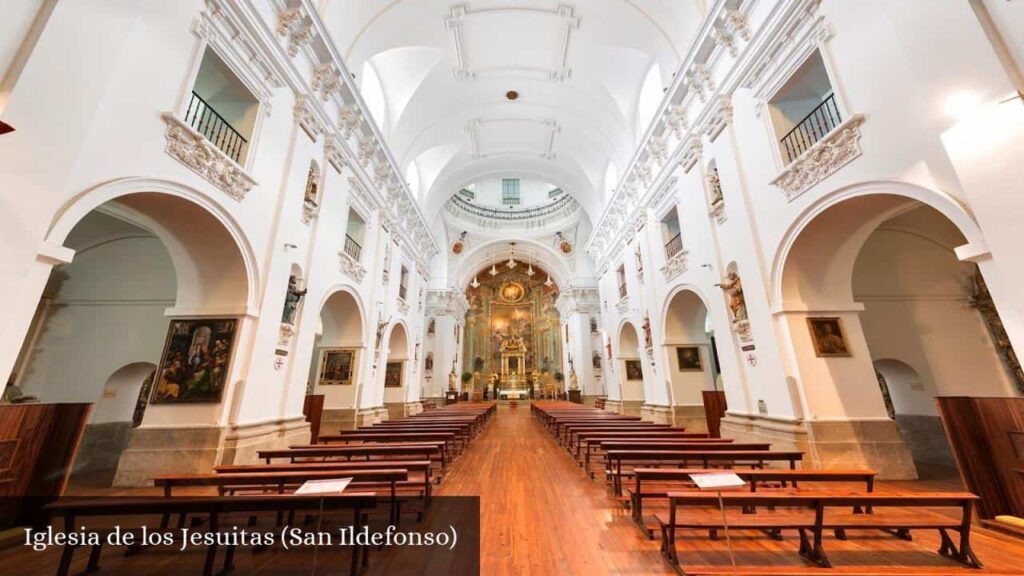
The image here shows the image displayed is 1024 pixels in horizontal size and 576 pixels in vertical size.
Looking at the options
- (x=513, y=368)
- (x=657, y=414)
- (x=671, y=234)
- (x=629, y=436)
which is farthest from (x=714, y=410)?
(x=513, y=368)

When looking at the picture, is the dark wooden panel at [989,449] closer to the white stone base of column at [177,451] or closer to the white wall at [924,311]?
the white wall at [924,311]

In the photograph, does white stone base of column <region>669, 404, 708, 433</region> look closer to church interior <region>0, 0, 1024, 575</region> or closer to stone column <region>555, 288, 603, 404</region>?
church interior <region>0, 0, 1024, 575</region>

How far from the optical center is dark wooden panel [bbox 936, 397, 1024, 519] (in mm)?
3135

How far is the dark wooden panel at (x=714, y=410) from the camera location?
714cm

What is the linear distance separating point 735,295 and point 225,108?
9.15 metres

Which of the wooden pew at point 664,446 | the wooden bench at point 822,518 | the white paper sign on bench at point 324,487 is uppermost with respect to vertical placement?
the white paper sign on bench at point 324,487

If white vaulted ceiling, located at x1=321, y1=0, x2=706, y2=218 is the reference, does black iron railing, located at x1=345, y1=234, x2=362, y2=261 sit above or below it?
below

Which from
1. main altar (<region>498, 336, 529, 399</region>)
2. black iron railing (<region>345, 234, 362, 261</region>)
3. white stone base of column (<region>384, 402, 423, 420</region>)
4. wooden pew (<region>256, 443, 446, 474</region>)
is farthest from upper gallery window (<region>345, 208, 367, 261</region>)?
main altar (<region>498, 336, 529, 399</region>)

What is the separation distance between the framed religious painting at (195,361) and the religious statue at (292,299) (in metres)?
1.01

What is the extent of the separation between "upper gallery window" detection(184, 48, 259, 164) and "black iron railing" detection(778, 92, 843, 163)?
8.23 metres

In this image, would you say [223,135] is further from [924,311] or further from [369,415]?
[924,311]

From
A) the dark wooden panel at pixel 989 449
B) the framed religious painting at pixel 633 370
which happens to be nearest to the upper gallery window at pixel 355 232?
the framed religious painting at pixel 633 370

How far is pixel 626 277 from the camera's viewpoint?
12.3 meters

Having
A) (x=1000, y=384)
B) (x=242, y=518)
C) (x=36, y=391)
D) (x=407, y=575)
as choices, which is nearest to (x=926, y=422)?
(x=1000, y=384)
